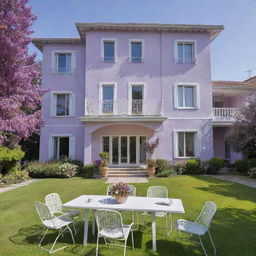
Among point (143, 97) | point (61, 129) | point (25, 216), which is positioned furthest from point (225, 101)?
point (25, 216)

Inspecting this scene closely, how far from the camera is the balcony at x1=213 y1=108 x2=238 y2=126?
16734 mm

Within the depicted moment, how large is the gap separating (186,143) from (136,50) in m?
8.62

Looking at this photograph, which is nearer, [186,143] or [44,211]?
[44,211]

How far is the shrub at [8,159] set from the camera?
1231cm

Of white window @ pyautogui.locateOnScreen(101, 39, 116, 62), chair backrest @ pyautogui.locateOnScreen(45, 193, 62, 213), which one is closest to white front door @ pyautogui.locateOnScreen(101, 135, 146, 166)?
white window @ pyautogui.locateOnScreen(101, 39, 116, 62)

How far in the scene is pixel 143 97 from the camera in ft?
54.5

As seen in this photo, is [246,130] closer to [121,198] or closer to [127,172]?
[127,172]

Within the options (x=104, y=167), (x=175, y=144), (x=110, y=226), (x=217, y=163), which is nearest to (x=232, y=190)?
(x=217, y=163)

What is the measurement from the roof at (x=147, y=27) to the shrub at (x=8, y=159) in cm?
1045

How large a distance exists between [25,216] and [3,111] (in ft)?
16.3

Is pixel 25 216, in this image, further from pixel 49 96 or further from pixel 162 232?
pixel 49 96

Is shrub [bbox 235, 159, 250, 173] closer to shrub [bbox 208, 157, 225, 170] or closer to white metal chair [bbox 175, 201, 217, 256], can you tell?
shrub [bbox 208, 157, 225, 170]

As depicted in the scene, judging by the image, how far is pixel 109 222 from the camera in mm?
4234

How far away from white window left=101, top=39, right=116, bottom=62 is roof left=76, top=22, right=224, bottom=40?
3.20 feet
